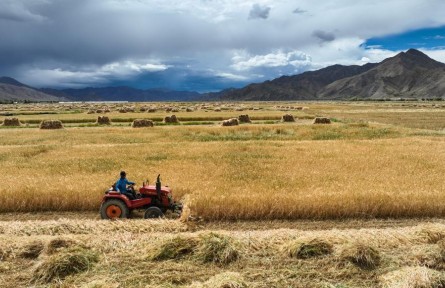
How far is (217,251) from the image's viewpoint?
10156mm

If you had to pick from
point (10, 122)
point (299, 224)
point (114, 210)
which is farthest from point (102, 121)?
point (299, 224)

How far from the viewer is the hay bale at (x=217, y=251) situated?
32.8ft

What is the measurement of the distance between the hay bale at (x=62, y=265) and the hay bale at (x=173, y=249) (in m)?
1.43

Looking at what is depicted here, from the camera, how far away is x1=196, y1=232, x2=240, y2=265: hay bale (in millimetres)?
9984

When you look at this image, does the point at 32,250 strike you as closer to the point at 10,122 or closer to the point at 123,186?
the point at 123,186

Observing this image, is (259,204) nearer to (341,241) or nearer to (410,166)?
(341,241)

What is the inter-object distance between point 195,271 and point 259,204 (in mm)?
5583

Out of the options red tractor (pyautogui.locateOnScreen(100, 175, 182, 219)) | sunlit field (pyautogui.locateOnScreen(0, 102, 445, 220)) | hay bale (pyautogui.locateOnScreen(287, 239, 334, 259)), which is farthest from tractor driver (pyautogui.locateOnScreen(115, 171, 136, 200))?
hay bale (pyautogui.locateOnScreen(287, 239, 334, 259))

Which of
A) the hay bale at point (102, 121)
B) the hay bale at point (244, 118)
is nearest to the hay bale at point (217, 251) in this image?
the hay bale at point (244, 118)

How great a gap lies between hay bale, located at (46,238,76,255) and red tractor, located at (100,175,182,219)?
121 inches

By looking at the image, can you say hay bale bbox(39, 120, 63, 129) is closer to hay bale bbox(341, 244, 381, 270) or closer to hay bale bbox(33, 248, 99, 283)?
hay bale bbox(33, 248, 99, 283)

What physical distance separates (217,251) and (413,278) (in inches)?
175

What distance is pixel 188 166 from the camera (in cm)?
2250

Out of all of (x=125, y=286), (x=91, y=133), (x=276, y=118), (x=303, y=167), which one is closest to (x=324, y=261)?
(x=125, y=286)
